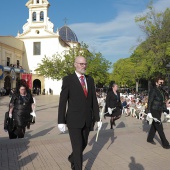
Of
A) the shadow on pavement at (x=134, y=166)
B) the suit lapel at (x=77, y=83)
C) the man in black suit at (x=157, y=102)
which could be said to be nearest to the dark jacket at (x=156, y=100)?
the man in black suit at (x=157, y=102)

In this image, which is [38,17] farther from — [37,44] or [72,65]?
[72,65]

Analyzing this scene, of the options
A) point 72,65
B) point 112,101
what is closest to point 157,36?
point 72,65

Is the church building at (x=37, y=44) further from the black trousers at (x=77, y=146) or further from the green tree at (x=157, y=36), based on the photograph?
the black trousers at (x=77, y=146)

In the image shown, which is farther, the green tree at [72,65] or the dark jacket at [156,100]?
the green tree at [72,65]

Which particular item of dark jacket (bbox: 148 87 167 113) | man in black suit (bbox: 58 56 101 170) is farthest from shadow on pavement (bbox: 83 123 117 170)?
dark jacket (bbox: 148 87 167 113)

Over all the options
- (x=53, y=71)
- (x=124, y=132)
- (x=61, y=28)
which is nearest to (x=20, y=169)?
(x=124, y=132)

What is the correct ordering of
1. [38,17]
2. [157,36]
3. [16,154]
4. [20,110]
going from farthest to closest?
[38,17]
[157,36]
[20,110]
[16,154]

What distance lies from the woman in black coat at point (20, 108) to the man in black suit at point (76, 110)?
227cm

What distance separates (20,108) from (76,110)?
98.6 inches

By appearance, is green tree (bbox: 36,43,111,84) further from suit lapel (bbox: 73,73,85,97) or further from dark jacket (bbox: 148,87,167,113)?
suit lapel (bbox: 73,73,85,97)

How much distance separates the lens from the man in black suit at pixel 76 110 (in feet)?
14.3

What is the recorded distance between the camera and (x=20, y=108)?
6453 mm

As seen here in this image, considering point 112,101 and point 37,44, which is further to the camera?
point 37,44

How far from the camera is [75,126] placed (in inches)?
171
